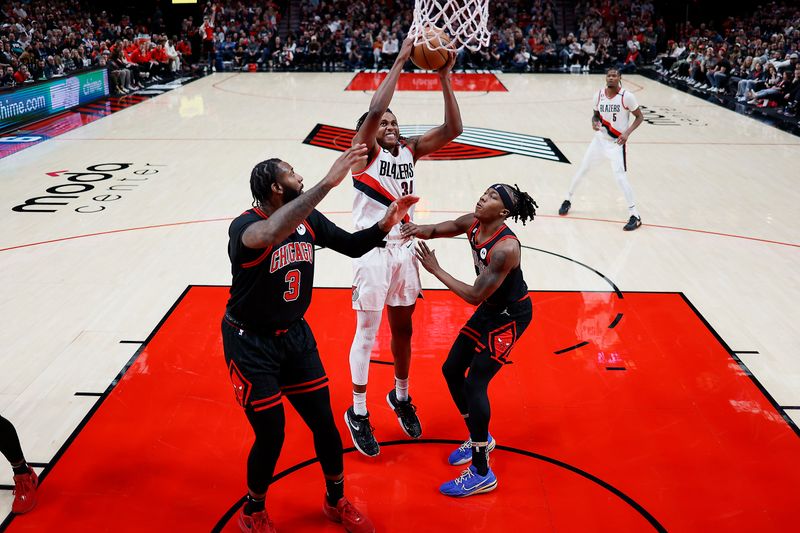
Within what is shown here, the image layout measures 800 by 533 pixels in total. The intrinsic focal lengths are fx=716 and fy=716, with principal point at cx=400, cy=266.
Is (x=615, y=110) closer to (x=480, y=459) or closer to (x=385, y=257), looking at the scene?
(x=385, y=257)

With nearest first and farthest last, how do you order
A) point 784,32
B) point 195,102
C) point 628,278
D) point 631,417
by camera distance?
point 631,417 < point 628,278 < point 195,102 < point 784,32

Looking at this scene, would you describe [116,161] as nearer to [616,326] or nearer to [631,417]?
[616,326]

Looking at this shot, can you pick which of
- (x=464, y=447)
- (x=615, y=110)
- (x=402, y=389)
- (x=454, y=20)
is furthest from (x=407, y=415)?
(x=615, y=110)

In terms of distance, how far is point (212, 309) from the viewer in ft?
20.1

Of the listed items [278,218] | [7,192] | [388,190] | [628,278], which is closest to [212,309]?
[388,190]

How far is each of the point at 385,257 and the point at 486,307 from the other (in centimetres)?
67

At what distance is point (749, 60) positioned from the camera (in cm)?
1816

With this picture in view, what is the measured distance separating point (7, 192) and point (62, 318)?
181 inches

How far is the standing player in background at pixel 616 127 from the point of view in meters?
8.13

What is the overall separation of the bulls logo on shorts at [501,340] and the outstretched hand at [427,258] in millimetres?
489

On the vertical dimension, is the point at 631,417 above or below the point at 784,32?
below

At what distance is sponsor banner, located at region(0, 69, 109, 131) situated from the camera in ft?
43.9

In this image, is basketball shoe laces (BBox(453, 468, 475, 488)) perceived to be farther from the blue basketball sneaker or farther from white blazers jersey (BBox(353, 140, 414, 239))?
white blazers jersey (BBox(353, 140, 414, 239))

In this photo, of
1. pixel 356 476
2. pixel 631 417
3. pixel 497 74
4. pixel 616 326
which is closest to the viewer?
pixel 356 476
